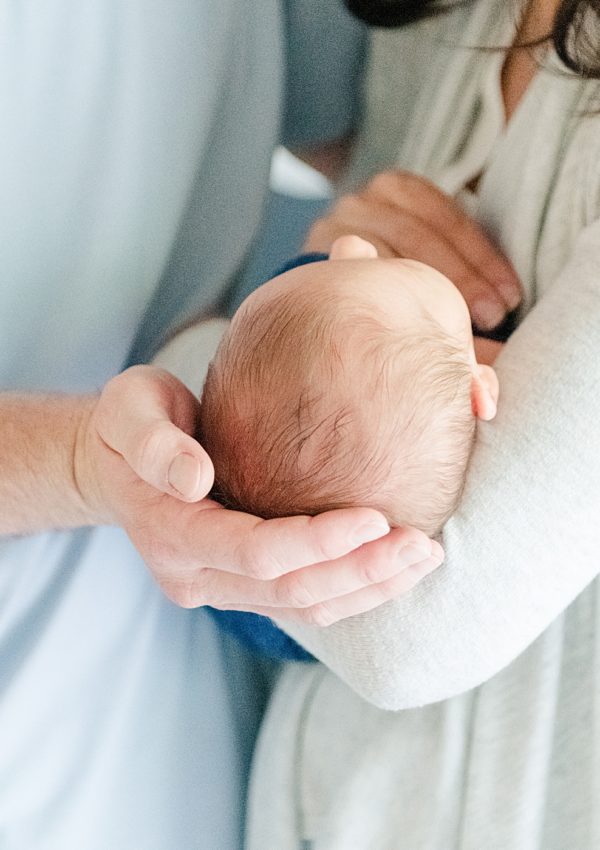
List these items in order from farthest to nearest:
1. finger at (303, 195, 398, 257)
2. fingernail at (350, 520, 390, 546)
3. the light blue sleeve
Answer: the light blue sleeve → finger at (303, 195, 398, 257) → fingernail at (350, 520, 390, 546)

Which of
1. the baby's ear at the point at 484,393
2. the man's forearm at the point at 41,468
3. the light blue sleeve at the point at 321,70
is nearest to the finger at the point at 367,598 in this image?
the baby's ear at the point at 484,393

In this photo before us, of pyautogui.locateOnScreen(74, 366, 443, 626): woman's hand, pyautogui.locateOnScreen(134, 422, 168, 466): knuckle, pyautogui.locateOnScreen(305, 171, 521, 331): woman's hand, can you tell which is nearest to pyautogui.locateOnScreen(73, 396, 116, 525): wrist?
pyautogui.locateOnScreen(74, 366, 443, 626): woman's hand

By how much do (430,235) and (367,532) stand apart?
1.29 ft

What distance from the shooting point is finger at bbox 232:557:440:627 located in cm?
57

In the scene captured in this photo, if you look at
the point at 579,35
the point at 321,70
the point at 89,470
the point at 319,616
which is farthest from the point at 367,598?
the point at 321,70

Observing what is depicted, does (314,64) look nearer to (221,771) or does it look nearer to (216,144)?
(216,144)

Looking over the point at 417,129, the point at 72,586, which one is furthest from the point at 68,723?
the point at 417,129

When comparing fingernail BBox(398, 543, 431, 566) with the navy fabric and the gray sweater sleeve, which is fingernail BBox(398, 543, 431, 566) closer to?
the gray sweater sleeve

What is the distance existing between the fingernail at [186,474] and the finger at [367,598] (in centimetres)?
13

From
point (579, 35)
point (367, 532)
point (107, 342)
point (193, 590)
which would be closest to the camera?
point (367, 532)

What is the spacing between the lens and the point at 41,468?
711 mm

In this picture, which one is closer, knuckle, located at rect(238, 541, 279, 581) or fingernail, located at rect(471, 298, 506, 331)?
knuckle, located at rect(238, 541, 279, 581)

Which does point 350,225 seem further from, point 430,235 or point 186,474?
point 186,474

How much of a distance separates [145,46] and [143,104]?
0.18ft
